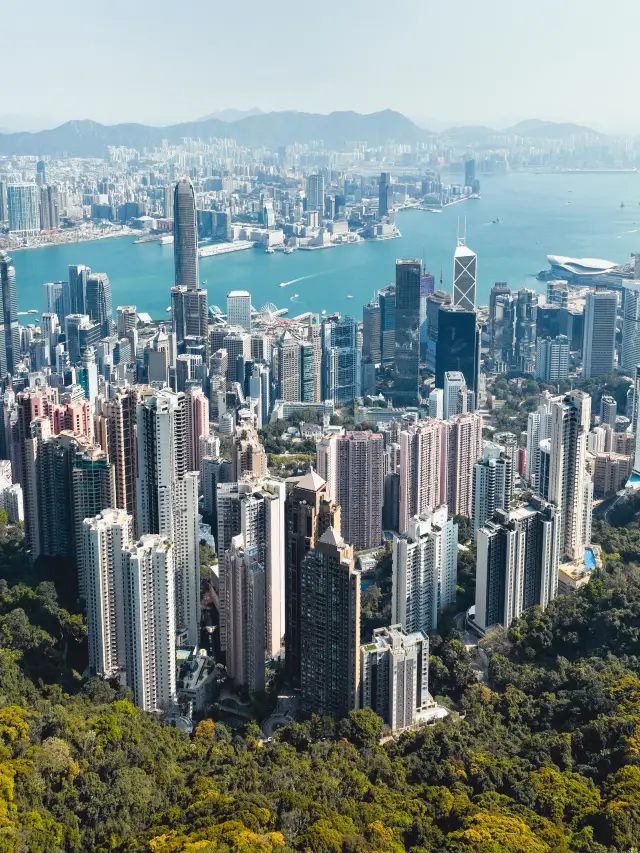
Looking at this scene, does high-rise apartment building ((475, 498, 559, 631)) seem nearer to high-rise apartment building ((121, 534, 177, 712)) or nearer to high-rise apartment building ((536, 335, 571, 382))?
high-rise apartment building ((121, 534, 177, 712))

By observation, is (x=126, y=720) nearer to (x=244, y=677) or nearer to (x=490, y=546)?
(x=244, y=677)

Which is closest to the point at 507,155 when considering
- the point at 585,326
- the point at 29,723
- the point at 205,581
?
the point at 585,326

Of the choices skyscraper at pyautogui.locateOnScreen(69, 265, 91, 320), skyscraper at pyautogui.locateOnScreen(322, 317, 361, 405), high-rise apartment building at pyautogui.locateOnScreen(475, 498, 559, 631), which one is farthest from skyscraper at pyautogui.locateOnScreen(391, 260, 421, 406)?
high-rise apartment building at pyautogui.locateOnScreen(475, 498, 559, 631)

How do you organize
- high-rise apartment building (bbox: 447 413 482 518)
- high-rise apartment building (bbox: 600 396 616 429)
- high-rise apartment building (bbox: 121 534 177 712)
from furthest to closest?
high-rise apartment building (bbox: 600 396 616 429)
high-rise apartment building (bbox: 447 413 482 518)
high-rise apartment building (bbox: 121 534 177 712)

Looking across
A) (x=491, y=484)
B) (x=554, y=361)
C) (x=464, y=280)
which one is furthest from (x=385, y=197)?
(x=491, y=484)

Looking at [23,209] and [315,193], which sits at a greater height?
[315,193]

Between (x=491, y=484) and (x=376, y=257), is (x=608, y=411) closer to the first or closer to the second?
(x=491, y=484)
